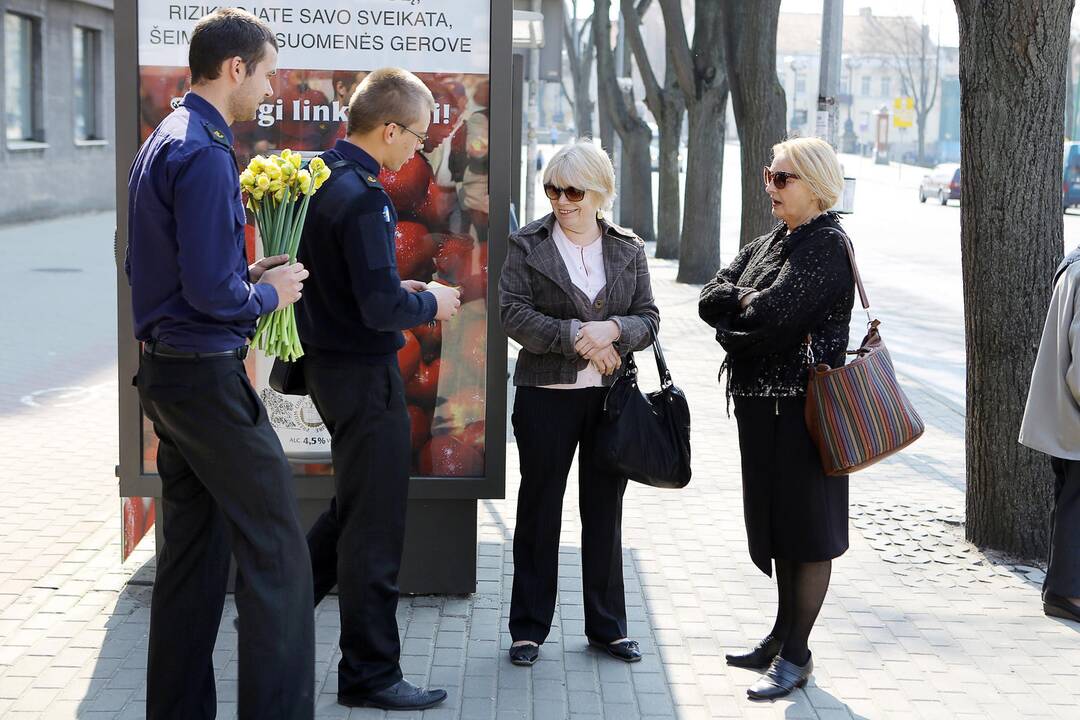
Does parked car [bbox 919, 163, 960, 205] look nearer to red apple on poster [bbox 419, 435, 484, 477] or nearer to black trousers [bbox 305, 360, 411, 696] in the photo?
red apple on poster [bbox 419, 435, 484, 477]

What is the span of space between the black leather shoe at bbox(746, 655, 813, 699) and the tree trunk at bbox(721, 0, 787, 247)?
32.3ft

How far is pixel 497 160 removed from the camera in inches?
198

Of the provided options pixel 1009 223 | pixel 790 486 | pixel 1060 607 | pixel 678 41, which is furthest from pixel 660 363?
pixel 678 41

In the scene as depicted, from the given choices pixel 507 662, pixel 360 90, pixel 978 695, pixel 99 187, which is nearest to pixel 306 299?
pixel 360 90

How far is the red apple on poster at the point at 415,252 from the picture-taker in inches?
200

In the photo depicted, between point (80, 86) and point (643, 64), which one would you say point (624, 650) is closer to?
point (643, 64)

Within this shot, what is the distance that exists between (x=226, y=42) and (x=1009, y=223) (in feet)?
12.2

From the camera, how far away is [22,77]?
1049 inches

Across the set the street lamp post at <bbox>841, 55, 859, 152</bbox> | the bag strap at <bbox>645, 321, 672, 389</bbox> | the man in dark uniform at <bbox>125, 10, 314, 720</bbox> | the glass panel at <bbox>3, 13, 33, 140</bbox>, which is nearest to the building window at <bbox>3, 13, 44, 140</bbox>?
the glass panel at <bbox>3, 13, 33, 140</bbox>

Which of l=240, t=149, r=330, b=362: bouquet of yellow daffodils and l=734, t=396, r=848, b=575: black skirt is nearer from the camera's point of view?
l=240, t=149, r=330, b=362: bouquet of yellow daffodils

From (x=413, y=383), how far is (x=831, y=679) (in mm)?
1792

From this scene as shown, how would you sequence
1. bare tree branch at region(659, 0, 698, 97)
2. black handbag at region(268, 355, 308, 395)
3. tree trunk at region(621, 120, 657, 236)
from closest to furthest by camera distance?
black handbag at region(268, 355, 308, 395), bare tree branch at region(659, 0, 698, 97), tree trunk at region(621, 120, 657, 236)

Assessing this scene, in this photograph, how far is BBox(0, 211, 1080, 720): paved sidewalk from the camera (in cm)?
438

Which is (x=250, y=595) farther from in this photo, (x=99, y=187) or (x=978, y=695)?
(x=99, y=187)
